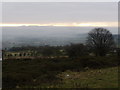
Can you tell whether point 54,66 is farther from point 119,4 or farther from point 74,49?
point 74,49

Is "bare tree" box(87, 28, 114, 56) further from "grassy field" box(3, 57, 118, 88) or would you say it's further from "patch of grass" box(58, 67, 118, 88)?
"patch of grass" box(58, 67, 118, 88)

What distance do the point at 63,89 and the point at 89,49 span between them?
124ft

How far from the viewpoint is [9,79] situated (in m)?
13.9

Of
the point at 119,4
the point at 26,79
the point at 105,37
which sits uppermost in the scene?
the point at 119,4

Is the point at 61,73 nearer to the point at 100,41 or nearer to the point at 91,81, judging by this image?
the point at 91,81

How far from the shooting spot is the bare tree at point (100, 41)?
44725 mm

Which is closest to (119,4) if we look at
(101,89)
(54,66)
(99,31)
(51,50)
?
(54,66)

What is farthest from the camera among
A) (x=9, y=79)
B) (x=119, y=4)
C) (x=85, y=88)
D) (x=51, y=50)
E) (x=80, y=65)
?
(x=51, y=50)

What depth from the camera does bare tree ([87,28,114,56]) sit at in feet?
147

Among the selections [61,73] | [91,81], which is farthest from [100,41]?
[91,81]

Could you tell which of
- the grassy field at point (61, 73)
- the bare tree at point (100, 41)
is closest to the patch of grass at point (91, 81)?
the grassy field at point (61, 73)

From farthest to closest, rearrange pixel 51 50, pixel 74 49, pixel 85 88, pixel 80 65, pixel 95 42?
1. pixel 51 50
2. pixel 95 42
3. pixel 74 49
4. pixel 80 65
5. pixel 85 88

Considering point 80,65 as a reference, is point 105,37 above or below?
above

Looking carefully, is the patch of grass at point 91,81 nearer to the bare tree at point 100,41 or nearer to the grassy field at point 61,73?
the grassy field at point 61,73
